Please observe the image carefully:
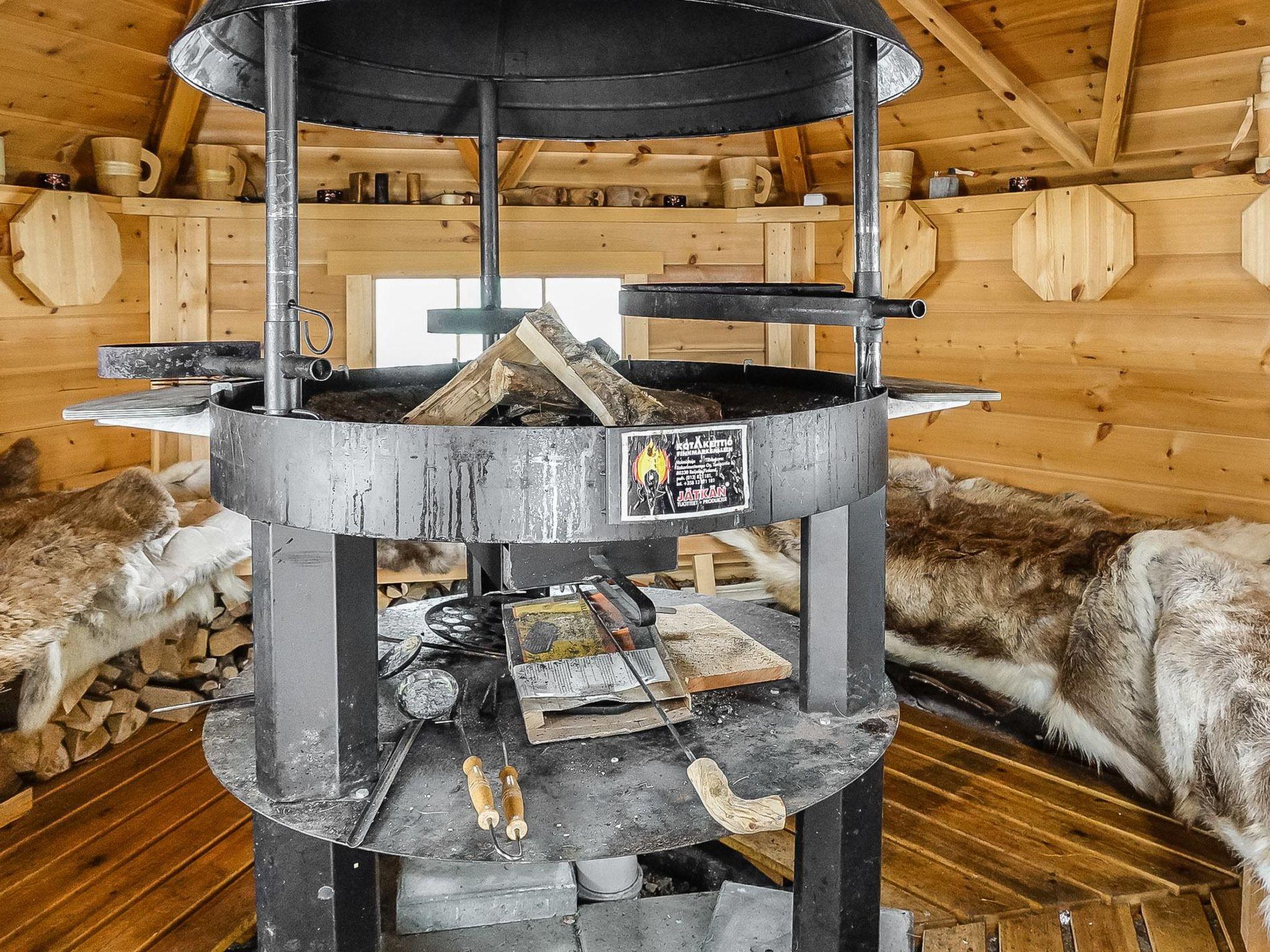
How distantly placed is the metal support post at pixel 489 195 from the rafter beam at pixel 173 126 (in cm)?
182

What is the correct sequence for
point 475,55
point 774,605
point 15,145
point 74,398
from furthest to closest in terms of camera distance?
point 774,605 < point 74,398 < point 15,145 < point 475,55

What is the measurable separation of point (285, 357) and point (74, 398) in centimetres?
297

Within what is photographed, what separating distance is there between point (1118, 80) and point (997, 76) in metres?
0.38

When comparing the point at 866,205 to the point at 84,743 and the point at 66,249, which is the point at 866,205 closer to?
the point at 84,743

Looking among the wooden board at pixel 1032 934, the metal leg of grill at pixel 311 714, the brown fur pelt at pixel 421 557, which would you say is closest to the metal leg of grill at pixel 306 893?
the metal leg of grill at pixel 311 714

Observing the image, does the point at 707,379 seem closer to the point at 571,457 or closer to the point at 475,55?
the point at 475,55

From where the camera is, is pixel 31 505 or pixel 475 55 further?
pixel 31 505

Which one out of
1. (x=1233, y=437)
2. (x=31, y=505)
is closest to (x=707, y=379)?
(x=1233, y=437)

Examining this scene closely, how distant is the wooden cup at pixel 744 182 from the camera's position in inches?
180

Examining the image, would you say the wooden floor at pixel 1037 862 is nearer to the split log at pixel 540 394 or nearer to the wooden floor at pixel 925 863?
the wooden floor at pixel 925 863

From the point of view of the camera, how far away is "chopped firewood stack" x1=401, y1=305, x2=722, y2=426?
1.75 meters

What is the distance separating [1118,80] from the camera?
10.9 ft

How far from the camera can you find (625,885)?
2.35 metres

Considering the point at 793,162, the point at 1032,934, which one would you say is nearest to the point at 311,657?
the point at 1032,934
